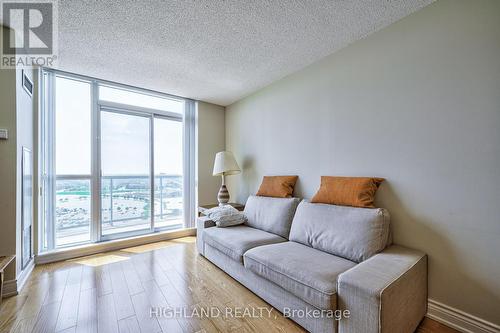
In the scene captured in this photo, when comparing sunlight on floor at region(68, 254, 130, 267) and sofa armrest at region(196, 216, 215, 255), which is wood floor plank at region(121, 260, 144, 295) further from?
sofa armrest at region(196, 216, 215, 255)

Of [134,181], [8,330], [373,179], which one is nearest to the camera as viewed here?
[8,330]

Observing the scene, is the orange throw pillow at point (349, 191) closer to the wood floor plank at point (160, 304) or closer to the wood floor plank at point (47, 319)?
the wood floor plank at point (160, 304)

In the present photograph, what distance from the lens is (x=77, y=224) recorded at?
297 cm

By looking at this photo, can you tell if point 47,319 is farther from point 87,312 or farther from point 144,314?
point 144,314

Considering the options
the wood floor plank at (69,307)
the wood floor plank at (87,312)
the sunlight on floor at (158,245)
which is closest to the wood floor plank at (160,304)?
the wood floor plank at (87,312)

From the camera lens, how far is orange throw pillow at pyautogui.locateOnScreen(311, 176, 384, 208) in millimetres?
1860

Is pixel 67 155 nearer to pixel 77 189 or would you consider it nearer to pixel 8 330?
pixel 77 189

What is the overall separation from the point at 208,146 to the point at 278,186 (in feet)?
5.83

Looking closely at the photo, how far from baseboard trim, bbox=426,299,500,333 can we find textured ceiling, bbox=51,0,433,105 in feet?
7.46

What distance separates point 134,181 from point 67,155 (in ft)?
2.96

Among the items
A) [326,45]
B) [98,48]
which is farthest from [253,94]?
[98,48]

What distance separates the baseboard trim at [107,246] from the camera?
2.64m

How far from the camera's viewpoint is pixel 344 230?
1.80 meters

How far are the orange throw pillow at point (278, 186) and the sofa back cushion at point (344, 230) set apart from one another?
528 mm
